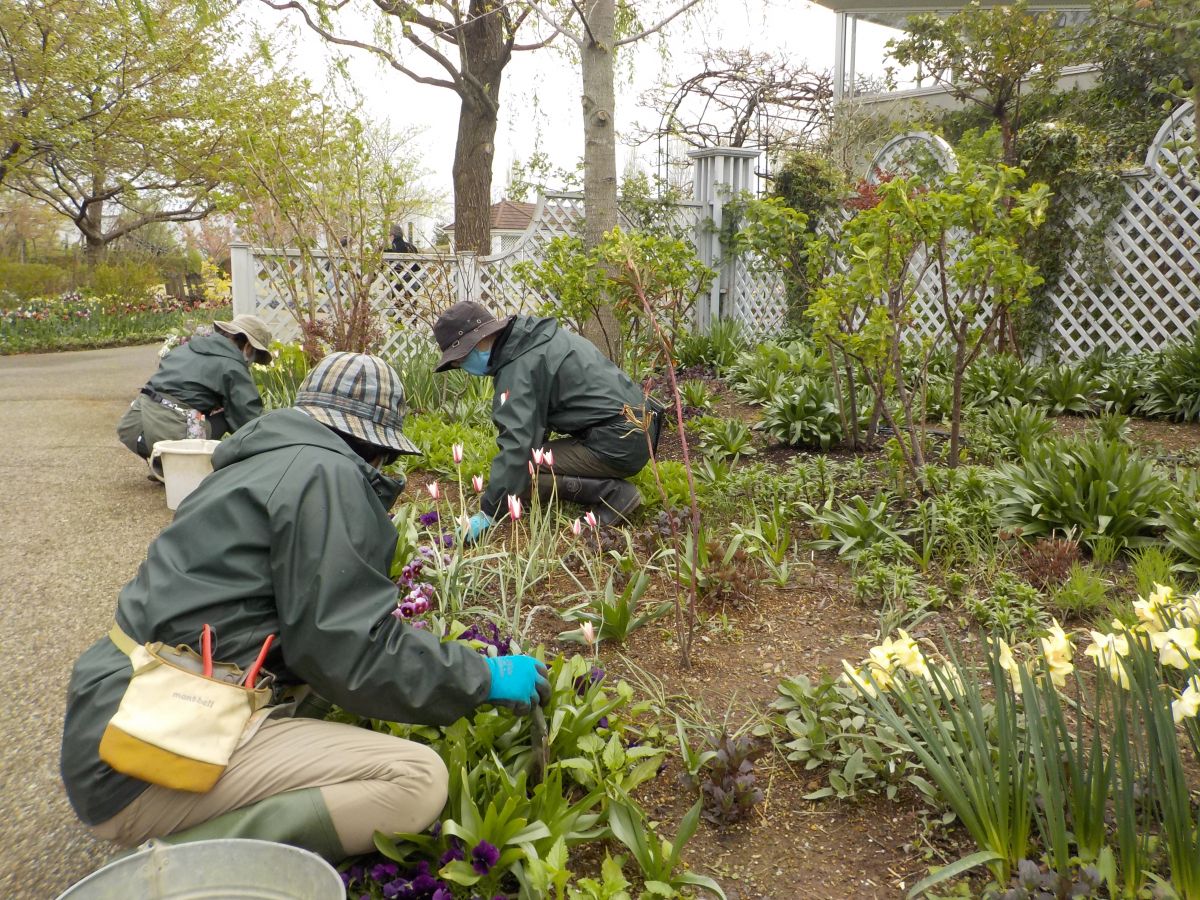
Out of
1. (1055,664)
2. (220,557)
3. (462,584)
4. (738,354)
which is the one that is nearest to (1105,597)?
(1055,664)

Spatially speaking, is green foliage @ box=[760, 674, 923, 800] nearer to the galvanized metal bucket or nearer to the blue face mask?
the galvanized metal bucket

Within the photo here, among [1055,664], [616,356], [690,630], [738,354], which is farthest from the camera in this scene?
[738,354]

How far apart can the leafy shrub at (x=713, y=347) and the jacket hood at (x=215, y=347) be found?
4.34m

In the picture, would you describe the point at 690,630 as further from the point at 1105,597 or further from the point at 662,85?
the point at 662,85

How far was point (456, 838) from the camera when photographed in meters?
2.18

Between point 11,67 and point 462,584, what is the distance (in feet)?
54.3

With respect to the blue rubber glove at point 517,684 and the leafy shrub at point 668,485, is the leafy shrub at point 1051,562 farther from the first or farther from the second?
the blue rubber glove at point 517,684

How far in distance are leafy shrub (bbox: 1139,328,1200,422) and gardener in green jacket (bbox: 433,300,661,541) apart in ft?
12.5

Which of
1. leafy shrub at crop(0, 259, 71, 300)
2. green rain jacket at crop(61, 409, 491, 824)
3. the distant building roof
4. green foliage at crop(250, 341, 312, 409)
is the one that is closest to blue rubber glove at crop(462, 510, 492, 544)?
green rain jacket at crop(61, 409, 491, 824)

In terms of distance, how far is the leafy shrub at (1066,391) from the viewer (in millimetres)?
6238

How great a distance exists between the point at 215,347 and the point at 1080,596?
490 cm

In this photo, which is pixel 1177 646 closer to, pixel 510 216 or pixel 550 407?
pixel 550 407

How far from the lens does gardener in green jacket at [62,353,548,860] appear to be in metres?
1.87

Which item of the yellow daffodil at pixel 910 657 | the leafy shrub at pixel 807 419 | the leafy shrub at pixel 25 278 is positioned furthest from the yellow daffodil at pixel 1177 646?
the leafy shrub at pixel 25 278
